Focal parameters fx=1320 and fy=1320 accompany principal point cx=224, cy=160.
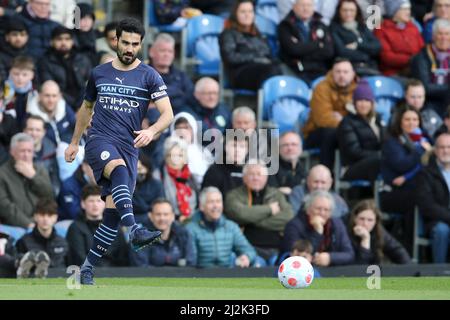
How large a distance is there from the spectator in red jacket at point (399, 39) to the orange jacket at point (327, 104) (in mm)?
1878

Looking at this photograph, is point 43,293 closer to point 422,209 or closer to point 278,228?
point 278,228

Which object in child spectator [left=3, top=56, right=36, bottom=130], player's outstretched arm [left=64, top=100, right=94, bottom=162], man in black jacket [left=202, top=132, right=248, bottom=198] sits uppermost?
child spectator [left=3, top=56, right=36, bottom=130]

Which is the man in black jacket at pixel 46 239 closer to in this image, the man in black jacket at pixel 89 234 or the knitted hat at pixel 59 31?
the man in black jacket at pixel 89 234

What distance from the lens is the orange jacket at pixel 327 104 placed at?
1797 centimetres

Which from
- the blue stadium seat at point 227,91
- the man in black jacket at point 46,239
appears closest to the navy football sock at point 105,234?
the man in black jacket at point 46,239

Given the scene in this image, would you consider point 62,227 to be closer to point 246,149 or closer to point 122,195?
point 246,149

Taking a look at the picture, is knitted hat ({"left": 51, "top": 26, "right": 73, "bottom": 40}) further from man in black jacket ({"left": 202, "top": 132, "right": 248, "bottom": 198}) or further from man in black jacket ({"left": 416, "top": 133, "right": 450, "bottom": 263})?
man in black jacket ({"left": 416, "top": 133, "right": 450, "bottom": 263})

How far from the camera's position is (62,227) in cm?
1538

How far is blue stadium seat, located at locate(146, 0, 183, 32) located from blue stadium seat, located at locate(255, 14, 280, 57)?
119 centimetres

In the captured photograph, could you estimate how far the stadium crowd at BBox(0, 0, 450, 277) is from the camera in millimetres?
15328

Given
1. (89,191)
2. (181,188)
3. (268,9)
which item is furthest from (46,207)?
(268,9)

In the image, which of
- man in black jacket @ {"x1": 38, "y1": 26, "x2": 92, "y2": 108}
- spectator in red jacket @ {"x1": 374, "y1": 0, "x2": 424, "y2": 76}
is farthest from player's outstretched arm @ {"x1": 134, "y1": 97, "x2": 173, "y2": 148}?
spectator in red jacket @ {"x1": 374, "y1": 0, "x2": 424, "y2": 76}
